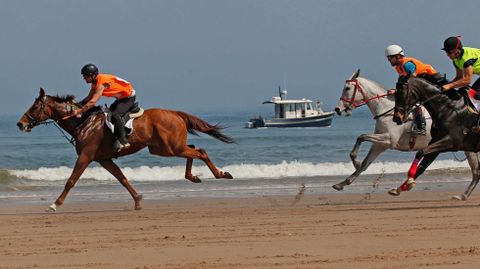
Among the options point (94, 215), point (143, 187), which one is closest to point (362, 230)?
point (94, 215)

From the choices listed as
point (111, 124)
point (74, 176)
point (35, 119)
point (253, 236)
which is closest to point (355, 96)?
point (111, 124)

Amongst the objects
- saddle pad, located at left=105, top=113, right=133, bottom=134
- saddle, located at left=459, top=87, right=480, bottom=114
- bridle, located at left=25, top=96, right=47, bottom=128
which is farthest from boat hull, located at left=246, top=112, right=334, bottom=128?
saddle, located at left=459, top=87, right=480, bottom=114

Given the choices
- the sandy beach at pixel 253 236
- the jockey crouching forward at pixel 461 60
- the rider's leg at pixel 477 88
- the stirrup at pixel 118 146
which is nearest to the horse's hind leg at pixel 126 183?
the sandy beach at pixel 253 236

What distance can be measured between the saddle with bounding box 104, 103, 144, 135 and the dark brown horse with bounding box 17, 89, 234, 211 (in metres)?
0.10

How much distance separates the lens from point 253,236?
476 inches

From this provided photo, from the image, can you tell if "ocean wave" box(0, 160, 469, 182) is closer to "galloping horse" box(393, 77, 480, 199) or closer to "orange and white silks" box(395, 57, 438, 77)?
"orange and white silks" box(395, 57, 438, 77)

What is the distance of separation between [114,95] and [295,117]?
216ft

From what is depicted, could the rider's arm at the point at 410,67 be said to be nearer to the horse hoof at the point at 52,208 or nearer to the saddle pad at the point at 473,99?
the saddle pad at the point at 473,99

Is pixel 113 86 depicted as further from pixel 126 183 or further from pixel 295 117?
pixel 295 117

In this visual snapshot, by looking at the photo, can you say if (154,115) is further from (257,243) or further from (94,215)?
(257,243)

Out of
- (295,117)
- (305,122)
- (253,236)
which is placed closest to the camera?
(253,236)

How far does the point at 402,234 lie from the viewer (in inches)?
469

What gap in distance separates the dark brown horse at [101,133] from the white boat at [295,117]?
60.4 meters

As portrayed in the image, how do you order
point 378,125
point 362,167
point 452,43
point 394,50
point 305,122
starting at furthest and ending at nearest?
point 305,122 → point 378,125 → point 362,167 → point 394,50 → point 452,43
